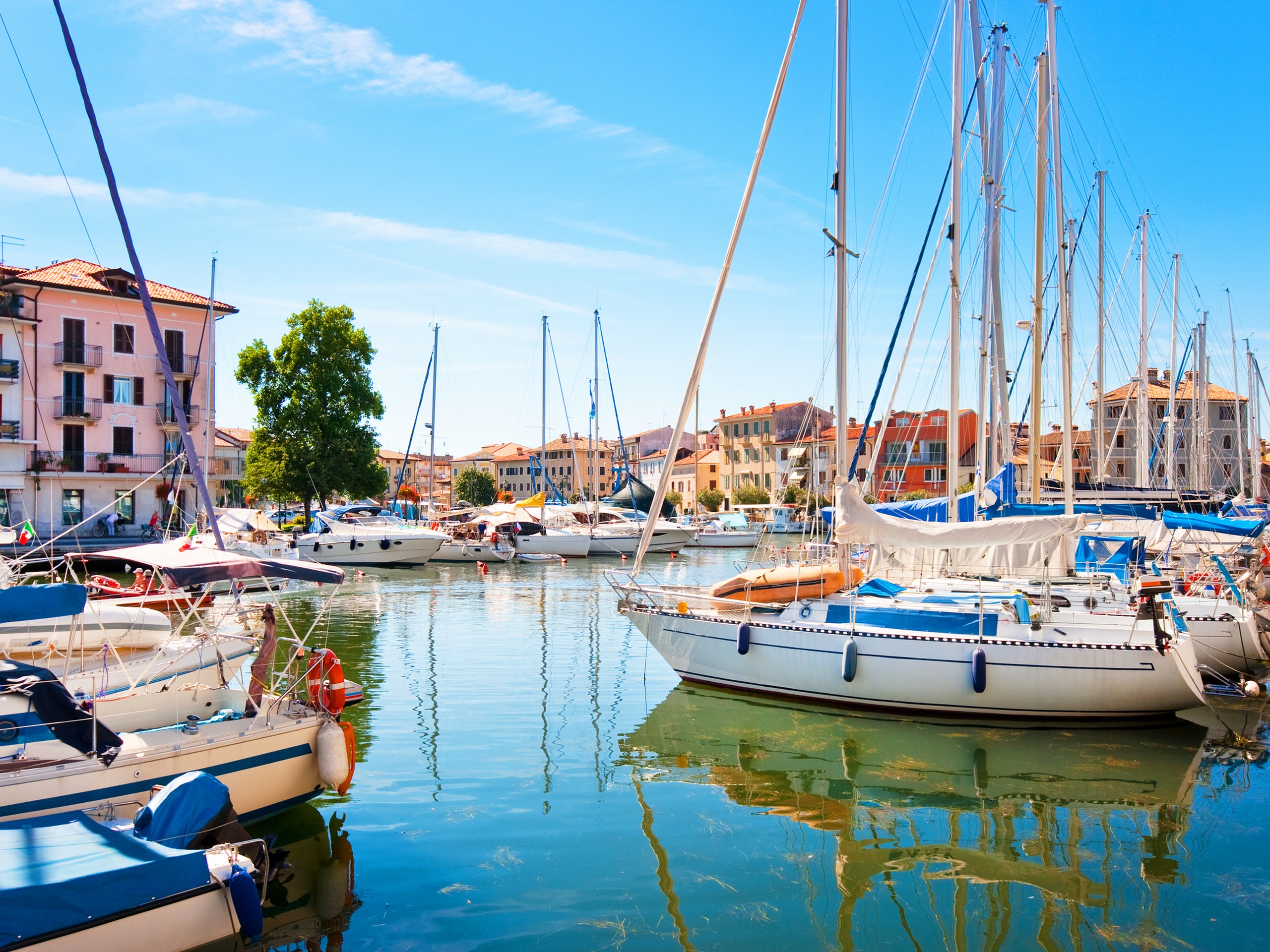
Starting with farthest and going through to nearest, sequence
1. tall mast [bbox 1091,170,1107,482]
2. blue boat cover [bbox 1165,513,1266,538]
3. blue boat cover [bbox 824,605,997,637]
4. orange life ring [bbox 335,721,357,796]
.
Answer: tall mast [bbox 1091,170,1107,482], blue boat cover [bbox 1165,513,1266,538], blue boat cover [bbox 824,605,997,637], orange life ring [bbox 335,721,357,796]

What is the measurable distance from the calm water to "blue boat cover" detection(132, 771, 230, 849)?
3.56ft

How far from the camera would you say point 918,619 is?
1445 cm

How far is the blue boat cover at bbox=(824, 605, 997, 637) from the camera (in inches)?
555

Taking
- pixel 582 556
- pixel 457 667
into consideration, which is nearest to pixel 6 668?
pixel 457 667

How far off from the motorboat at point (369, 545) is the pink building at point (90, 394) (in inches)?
253

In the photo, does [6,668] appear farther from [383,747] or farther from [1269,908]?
[1269,908]

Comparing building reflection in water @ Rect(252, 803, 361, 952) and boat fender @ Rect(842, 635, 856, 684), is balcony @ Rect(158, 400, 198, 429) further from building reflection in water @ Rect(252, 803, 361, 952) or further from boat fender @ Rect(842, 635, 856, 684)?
building reflection in water @ Rect(252, 803, 361, 952)

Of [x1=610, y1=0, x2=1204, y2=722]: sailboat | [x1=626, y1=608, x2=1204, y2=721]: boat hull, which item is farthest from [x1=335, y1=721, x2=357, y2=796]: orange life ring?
[x1=626, y1=608, x2=1204, y2=721]: boat hull

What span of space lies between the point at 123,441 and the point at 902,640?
43.9 metres

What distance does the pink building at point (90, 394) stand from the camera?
41.9 metres

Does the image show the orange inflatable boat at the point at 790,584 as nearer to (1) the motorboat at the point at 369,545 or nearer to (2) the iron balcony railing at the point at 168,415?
(1) the motorboat at the point at 369,545

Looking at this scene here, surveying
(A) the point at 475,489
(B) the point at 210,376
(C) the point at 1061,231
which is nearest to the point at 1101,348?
(C) the point at 1061,231

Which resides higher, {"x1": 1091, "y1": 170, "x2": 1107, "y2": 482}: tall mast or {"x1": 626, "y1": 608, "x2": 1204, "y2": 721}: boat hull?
{"x1": 1091, "y1": 170, "x2": 1107, "y2": 482}: tall mast

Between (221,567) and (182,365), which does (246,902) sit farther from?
(182,365)
